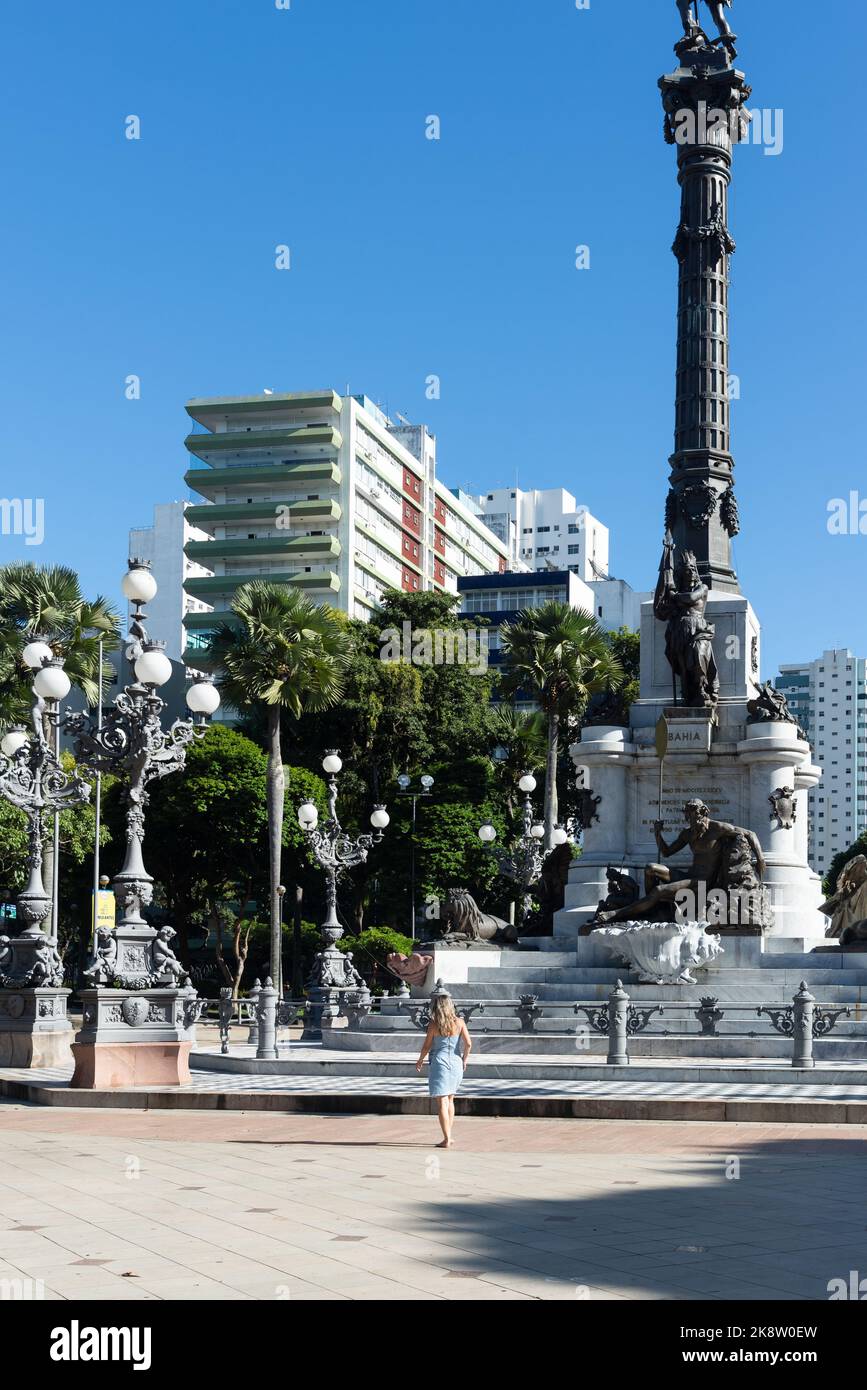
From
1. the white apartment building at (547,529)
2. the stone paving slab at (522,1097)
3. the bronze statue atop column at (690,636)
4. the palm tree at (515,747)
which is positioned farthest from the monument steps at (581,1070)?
the white apartment building at (547,529)

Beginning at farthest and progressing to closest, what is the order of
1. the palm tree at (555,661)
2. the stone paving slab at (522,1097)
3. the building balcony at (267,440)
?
the building balcony at (267,440) < the palm tree at (555,661) < the stone paving slab at (522,1097)

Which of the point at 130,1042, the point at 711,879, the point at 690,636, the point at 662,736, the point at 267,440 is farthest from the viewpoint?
the point at 267,440

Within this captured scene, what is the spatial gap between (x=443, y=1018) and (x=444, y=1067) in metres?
0.48

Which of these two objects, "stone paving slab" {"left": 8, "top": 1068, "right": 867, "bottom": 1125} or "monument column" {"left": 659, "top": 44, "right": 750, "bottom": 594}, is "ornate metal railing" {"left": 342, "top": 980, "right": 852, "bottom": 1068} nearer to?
"stone paving slab" {"left": 8, "top": 1068, "right": 867, "bottom": 1125}

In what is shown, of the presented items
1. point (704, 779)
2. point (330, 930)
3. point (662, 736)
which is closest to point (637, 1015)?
point (662, 736)

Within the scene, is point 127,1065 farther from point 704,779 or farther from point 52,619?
point 52,619

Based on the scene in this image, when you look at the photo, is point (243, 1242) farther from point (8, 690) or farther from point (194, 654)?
point (194, 654)

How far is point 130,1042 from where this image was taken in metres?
20.5

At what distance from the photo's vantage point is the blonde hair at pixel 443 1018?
50.9 ft

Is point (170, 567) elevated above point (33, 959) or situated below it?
above

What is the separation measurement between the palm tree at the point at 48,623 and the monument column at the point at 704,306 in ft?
54.8

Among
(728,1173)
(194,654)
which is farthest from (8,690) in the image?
(194,654)

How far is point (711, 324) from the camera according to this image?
1348 inches

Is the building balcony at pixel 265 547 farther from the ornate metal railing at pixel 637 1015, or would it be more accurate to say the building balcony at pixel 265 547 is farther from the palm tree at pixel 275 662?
the ornate metal railing at pixel 637 1015
